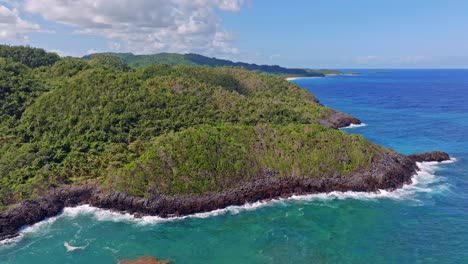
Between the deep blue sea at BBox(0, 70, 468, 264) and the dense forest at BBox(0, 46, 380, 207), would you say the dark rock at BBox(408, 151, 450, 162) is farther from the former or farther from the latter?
the dense forest at BBox(0, 46, 380, 207)

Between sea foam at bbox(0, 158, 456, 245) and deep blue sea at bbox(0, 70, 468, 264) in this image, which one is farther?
sea foam at bbox(0, 158, 456, 245)

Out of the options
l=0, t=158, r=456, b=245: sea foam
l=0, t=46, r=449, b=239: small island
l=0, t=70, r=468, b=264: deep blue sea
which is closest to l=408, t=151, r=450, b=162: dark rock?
l=0, t=46, r=449, b=239: small island

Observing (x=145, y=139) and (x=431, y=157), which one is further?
(x=431, y=157)

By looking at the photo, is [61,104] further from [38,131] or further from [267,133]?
[267,133]

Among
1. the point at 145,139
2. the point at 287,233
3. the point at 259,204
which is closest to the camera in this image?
the point at 287,233

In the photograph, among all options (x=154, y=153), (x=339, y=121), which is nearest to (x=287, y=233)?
(x=154, y=153)

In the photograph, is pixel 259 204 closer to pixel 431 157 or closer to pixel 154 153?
pixel 154 153

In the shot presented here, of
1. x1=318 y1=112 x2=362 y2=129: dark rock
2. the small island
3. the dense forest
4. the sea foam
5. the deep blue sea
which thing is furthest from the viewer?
x1=318 y1=112 x2=362 y2=129: dark rock
